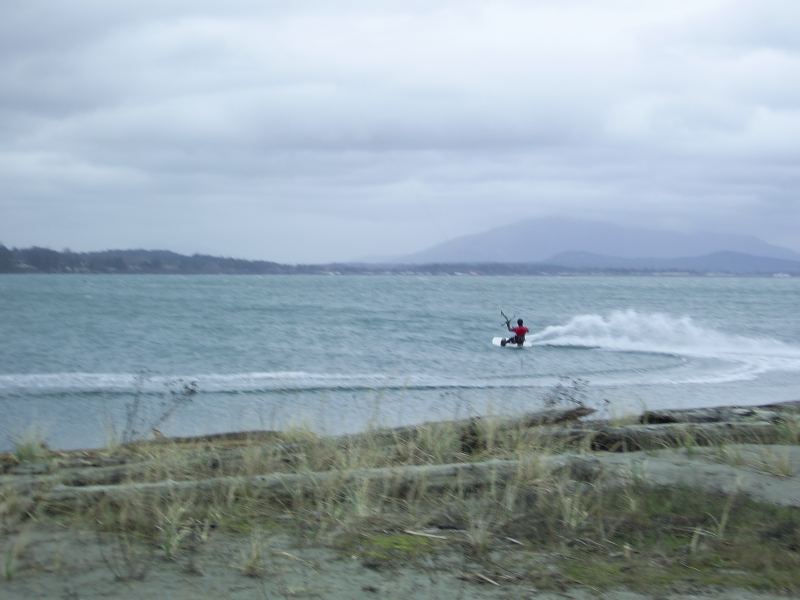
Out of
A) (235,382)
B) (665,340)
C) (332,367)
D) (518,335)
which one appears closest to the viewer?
(235,382)

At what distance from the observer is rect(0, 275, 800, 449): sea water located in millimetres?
16016

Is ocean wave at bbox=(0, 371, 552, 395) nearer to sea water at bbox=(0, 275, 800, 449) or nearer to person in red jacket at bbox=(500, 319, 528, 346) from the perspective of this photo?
sea water at bbox=(0, 275, 800, 449)

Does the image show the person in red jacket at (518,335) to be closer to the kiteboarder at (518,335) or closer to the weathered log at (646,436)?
the kiteboarder at (518,335)

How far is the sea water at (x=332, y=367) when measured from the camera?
1602cm

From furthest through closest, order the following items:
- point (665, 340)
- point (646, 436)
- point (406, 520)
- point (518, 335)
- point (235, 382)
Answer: point (665, 340)
point (518, 335)
point (235, 382)
point (646, 436)
point (406, 520)

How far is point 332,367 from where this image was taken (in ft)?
84.5

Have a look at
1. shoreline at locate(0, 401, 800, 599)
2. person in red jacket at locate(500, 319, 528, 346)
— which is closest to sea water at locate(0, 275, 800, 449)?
person in red jacket at locate(500, 319, 528, 346)

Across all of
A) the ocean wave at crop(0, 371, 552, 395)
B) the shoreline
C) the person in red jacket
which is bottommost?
the ocean wave at crop(0, 371, 552, 395)

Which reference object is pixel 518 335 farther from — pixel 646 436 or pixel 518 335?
pixel 646 436

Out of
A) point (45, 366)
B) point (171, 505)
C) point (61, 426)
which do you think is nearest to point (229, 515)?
point (171, 505)

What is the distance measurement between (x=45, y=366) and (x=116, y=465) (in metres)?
18.2

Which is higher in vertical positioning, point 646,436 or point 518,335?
point 646,436

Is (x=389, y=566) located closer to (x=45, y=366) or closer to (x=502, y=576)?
(x=502, y=576)

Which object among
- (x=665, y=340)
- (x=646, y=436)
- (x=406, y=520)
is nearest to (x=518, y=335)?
(x=665, y=340)
